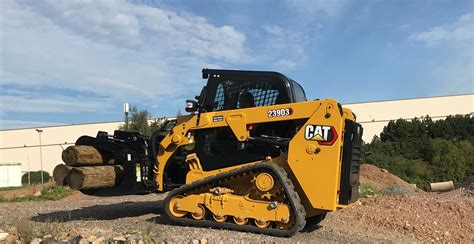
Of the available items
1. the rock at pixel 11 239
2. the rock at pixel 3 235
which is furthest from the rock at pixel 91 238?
the rock at pixel 3 235


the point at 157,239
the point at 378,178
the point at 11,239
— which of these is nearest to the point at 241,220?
the point at 157,239

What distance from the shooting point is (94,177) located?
8820mm

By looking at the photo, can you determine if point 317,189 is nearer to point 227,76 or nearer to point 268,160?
point 268,160

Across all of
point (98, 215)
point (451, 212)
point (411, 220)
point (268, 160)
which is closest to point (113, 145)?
point (98, 215)

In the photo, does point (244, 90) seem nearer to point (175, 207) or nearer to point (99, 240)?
point (175, 207)

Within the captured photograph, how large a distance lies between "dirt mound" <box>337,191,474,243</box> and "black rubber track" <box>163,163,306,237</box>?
10.9ft

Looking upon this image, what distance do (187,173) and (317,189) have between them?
2.47 m

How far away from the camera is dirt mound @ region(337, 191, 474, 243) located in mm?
9703

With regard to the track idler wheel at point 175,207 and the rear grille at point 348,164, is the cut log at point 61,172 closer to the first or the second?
the track idler wheel at point 175,207

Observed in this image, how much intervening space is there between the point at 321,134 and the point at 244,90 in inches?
70.6

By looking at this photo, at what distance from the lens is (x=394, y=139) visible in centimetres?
5012

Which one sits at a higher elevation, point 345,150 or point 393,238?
point 345,150

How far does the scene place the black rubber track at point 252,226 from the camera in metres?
7.36

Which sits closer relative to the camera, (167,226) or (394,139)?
(167,226)
